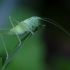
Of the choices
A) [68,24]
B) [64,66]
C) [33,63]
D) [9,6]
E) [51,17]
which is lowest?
[64,66]

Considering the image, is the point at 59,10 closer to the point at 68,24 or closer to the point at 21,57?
the point at 68,24

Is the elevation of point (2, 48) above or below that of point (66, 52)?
above

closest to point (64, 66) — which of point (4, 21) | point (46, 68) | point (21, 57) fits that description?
point (46, 68)

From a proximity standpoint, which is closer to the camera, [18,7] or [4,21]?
[4,21]

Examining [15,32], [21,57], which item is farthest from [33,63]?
[15,32]

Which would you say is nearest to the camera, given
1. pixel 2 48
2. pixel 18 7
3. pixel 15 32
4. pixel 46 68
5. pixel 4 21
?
pixel 15 32

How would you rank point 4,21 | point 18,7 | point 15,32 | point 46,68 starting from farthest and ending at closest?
point 18,7 → point 4,21 → point 46,68 → point 15,32
